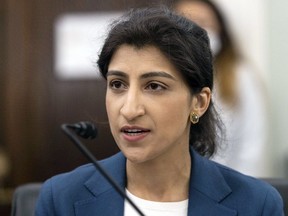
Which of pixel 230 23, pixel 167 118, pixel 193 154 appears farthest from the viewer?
pixel 230 23

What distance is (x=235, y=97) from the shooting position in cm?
283

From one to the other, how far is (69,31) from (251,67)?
0.81m

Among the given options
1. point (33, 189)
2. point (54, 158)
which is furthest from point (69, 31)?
point (33, 189)

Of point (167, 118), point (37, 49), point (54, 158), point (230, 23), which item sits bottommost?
point (54, 158)

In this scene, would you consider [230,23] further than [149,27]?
Yes

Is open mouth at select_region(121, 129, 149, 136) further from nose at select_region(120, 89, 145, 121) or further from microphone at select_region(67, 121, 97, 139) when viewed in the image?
microphone at select_region(67, 121, 97, 139)

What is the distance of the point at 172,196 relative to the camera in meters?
1.84

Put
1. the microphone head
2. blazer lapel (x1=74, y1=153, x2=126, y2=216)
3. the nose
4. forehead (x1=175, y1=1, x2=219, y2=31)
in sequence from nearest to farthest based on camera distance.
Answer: the microphone head, the nose, blazer lapel (x1=74, y1=153, x2=126, y2=216), forehead (x1=175, y1=1, x2=219, y2=31)

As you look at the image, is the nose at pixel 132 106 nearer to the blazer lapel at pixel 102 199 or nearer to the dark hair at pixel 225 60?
the blazer lapel at pixel 102 199

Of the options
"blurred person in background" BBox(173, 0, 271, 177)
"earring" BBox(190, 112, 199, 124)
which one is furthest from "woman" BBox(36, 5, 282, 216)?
"blurred person in background" BBox(173, 0, 271, 177)

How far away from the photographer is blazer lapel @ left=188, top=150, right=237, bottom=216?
1825 mm

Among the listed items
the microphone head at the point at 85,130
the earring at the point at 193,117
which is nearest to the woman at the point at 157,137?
the earring at the point at 193,117

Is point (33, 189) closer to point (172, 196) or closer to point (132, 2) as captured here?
point (172, 196)

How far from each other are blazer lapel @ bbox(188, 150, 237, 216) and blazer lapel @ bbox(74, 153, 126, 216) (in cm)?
17
